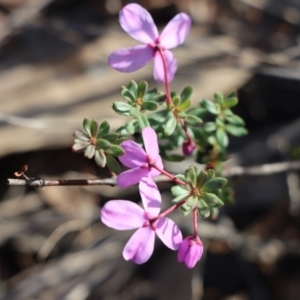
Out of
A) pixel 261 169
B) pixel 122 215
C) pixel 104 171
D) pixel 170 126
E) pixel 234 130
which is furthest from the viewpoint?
pixel 104 171

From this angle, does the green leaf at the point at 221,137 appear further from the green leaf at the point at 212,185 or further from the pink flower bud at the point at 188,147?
the green leaf at the point at 212,185

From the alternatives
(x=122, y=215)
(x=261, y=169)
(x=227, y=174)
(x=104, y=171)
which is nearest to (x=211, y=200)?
(x=122, y=215)

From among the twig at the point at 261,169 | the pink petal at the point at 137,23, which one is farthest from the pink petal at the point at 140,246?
the twig at the point at 261,169

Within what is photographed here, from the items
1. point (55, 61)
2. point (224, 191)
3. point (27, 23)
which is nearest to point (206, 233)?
point (224, 191)

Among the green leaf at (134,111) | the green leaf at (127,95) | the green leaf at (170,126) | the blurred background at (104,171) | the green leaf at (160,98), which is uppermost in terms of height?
the green leaf at (127,95)

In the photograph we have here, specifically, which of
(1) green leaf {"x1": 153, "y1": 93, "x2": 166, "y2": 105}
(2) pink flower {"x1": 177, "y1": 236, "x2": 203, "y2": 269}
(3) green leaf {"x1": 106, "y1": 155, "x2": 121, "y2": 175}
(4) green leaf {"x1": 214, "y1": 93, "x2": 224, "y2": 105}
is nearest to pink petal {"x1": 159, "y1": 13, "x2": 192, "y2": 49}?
(1) green leaf {"x1": 153, "y1": 93, "x2": 166, "y2": 105}

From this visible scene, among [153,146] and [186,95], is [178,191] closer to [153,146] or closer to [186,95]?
[153,146]

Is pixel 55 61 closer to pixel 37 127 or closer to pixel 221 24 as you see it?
pixel 37 127

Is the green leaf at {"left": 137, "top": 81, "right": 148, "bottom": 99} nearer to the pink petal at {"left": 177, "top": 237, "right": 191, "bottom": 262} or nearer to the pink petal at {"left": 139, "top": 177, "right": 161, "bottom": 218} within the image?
the pink petal at {"left": 139, "top": 177, "right": 161, "bottom": 218}
